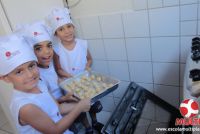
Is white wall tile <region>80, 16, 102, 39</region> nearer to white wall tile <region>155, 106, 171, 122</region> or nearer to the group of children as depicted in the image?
the group of children

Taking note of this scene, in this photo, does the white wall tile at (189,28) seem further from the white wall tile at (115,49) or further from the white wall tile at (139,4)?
the white wall tile at (115,49)

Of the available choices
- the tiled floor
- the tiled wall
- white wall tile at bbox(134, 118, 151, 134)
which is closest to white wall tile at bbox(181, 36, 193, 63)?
the tiled wall

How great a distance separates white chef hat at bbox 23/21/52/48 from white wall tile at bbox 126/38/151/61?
0.55 metres

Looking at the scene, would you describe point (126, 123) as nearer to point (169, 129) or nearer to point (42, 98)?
point (169, 129)

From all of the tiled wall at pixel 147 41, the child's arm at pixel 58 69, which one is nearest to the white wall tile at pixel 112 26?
the tiled wall at pixel 147 41

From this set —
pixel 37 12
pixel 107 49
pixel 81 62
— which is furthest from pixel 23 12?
pixel 107 49

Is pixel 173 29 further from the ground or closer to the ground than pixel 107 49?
further from the ground

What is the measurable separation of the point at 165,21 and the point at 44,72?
0.77 m

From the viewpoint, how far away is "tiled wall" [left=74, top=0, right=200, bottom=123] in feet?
3.64

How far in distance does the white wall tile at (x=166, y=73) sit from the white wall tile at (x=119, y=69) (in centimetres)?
21

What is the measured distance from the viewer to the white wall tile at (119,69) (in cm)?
144

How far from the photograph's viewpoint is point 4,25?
1.04 meters

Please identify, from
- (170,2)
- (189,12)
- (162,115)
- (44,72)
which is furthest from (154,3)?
(44,72)

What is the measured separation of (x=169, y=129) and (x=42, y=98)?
663 millimetres
